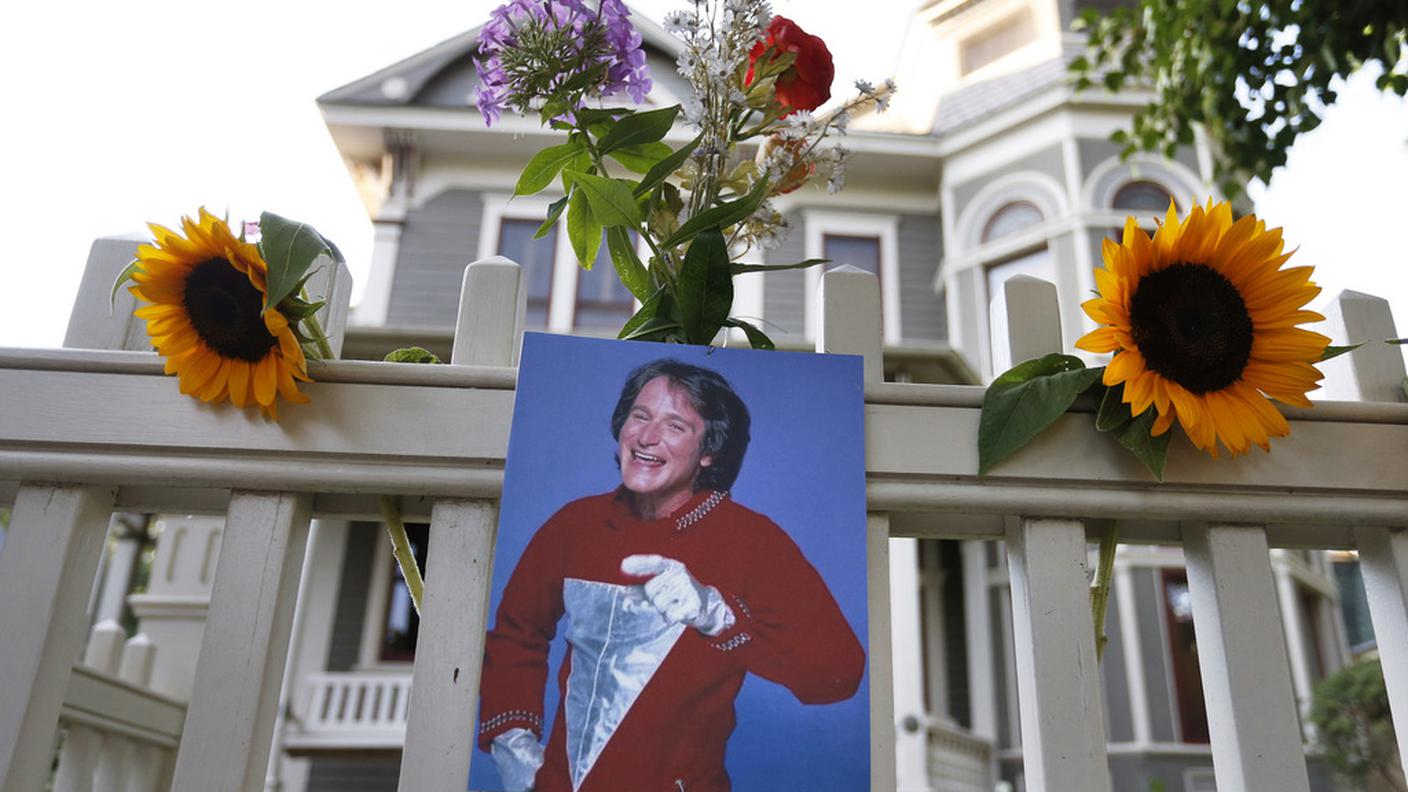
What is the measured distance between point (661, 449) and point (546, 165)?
1.30ft

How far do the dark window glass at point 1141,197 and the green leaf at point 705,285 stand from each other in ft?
32.0

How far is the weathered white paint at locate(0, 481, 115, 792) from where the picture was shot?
95cm

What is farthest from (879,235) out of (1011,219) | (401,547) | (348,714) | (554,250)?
(401,547)

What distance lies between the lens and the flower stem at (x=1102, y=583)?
107 cm

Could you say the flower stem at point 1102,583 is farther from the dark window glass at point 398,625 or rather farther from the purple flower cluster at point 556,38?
the dark window glass at point 398,625

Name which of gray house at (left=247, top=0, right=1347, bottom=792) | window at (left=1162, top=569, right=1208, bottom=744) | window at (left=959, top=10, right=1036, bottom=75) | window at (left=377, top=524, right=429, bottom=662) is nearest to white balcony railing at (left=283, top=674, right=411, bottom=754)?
gray house at (left=247, top=0, right=1347, bottom=792)

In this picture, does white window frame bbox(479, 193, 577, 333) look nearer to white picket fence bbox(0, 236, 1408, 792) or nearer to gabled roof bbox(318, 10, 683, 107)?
gabled roof bbox(318, 10, 683, 107)

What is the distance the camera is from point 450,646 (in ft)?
3.24

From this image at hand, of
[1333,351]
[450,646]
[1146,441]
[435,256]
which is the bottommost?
[450,646]

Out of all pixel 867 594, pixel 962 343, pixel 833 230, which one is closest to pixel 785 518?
pixel 867 594

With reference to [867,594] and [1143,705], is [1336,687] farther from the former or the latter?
[867,594]

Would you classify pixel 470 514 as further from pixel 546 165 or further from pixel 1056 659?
pixel 1056 659

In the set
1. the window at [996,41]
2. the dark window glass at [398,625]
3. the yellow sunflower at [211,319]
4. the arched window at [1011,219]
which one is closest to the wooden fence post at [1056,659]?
the yellow sunflower at [211,319]

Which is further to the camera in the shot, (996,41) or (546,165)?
(996,41)
